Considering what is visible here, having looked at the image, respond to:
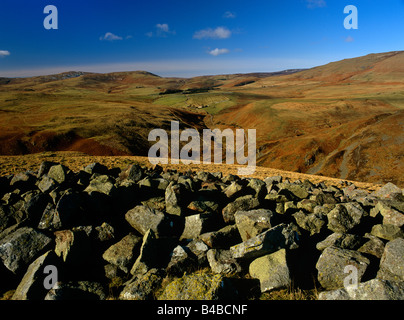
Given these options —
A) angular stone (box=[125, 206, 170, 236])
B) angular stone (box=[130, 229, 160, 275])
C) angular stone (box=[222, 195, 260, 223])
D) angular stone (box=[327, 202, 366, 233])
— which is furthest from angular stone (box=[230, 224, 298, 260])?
angular stone (box=[125, 206, 170, 236])

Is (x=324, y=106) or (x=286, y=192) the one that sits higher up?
(x=324, y=106)

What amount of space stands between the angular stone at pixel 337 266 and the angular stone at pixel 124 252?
5.70 m

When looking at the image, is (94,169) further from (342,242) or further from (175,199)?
(342,242)

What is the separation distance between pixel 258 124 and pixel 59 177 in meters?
92.8

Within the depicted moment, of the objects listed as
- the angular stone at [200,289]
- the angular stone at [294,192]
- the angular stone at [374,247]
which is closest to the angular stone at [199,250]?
the angular stone at [200,289]

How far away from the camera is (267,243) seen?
679 centimetres

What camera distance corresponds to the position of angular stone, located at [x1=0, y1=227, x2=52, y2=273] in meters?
6.93

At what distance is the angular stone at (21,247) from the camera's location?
22.7 feet

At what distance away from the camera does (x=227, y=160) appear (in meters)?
59.8

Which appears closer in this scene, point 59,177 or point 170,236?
point 170,236

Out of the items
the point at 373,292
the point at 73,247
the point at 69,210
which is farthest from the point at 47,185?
the point at 373,292

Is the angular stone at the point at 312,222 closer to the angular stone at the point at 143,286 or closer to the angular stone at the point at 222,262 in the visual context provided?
the angular stone at the point at 222,262
